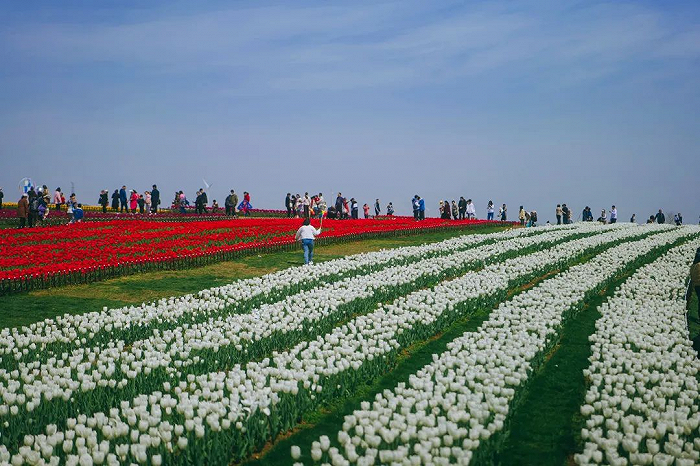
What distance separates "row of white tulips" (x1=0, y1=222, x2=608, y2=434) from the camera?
9141 mm

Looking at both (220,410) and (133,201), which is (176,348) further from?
(133,201)

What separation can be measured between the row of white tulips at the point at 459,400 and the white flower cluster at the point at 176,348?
312 centimetres

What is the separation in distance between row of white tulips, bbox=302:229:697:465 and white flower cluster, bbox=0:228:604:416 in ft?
10.2

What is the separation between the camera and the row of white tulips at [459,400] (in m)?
6.96

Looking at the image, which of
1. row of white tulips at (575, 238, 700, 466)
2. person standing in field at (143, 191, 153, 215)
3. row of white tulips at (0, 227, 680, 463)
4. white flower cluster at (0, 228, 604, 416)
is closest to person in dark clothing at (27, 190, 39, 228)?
person standing in field at (143, 191, 153, 215)

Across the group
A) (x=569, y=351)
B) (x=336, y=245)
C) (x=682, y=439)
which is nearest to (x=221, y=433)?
(x=682, y=439)

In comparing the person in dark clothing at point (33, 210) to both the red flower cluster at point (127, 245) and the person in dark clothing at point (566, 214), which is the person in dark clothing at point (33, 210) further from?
the person in dark clothing at point (566, 214)

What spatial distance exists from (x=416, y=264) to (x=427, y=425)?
14094 millimetres

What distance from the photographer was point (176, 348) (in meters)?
10.9

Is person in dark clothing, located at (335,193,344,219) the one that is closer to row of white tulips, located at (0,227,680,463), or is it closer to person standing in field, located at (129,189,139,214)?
person standing in field, located at (129,189,139,214)

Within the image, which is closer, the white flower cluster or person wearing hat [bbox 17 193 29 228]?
the white flower cluster

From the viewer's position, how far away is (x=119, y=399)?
904cm

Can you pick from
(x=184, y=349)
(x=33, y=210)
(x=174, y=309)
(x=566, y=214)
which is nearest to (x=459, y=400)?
(x=184, y=349)

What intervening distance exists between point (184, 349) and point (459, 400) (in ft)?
16.5
